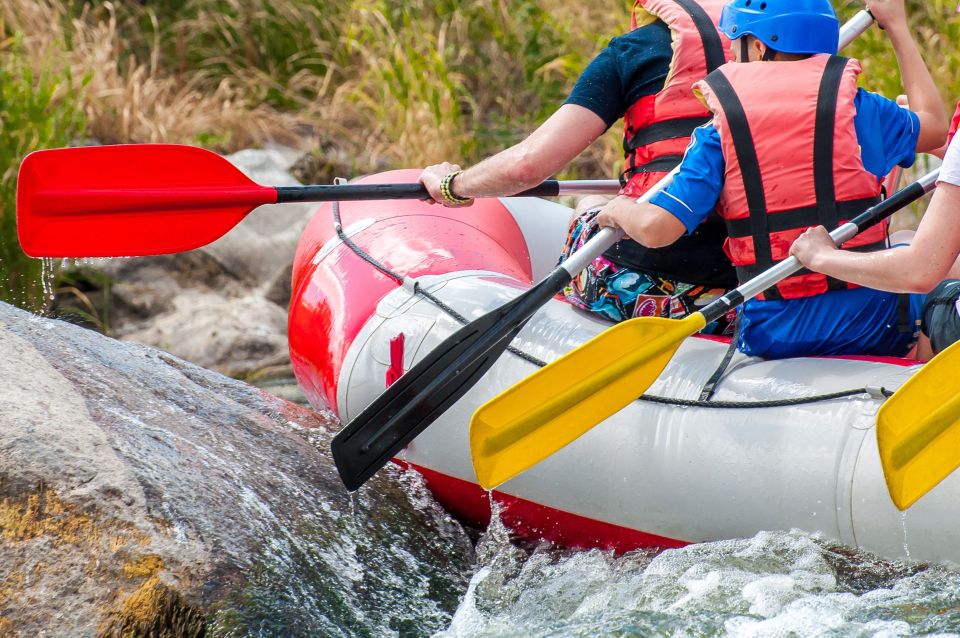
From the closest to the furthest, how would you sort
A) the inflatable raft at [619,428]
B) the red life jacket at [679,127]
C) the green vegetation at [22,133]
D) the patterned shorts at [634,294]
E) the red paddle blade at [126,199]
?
the inflatable raft at [619,428]
the red life jacket at [679,127]
the patterned shorts at [634,294]
the red paddle blade at [126,199]
the green vegetation at [22,133]

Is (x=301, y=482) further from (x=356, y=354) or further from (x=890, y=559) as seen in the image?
(x=890, y=559)

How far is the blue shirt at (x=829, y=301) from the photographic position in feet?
8.46

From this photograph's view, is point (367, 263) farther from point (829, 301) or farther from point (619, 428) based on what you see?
point (829, 301)

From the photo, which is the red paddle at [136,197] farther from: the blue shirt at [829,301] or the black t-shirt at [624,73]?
the blue shirt at [829,301]

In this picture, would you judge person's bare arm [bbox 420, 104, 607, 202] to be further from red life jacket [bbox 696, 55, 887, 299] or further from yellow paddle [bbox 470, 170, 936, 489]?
yellow paddle [bbox 470, 170, 936, 489]

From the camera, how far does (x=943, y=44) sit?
6129 millimetres

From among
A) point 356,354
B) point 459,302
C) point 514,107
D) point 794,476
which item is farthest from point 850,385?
point 514,107

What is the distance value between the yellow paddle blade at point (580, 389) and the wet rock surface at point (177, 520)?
0.45 m

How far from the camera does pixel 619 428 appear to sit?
2.74 meters

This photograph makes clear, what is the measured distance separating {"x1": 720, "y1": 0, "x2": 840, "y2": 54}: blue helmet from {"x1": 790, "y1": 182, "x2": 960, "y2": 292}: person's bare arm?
1.68 feet

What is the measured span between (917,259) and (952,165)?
19cm

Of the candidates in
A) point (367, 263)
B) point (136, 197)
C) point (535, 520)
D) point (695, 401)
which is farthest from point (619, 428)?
point (136, 197)

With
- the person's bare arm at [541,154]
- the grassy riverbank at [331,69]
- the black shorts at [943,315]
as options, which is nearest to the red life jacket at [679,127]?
the person's bare arm at [541,154]

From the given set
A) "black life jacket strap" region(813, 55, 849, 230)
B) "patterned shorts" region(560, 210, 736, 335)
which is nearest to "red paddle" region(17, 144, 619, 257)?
"patterned shorts" region(560, 210, 736, 335)
